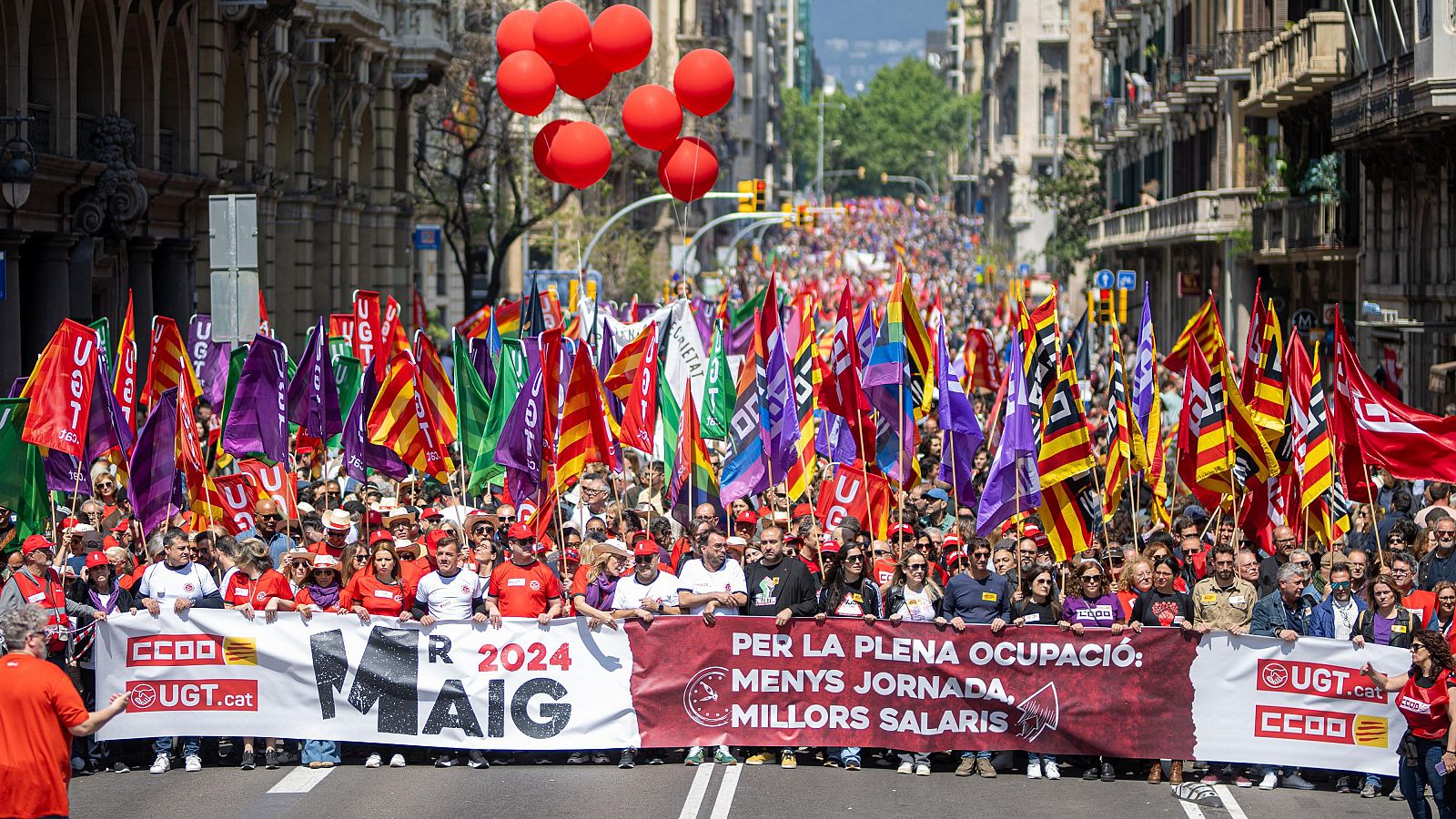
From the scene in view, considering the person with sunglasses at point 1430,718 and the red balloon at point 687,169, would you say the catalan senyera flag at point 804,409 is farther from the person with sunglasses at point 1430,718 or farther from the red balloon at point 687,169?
the person with sunglasses at point 1430,718

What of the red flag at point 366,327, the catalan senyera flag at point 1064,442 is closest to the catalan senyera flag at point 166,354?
the red flag at point 366,327

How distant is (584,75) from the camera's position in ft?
80.1

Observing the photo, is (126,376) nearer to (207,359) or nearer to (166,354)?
(166,354)

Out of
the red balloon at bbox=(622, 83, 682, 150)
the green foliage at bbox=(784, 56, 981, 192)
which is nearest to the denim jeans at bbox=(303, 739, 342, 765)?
the red balloon at bbox=(622, 83, 682, 150)

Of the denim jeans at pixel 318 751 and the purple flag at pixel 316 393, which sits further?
the purple flag at pixel 316 393

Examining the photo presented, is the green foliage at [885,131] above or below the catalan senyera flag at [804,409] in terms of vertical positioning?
above

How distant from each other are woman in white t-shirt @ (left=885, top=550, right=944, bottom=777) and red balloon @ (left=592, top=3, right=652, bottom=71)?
11.1m

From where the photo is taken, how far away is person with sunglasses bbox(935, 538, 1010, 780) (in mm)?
13359

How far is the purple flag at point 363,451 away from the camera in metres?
18.4

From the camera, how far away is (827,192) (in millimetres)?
199000

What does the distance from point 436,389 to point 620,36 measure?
624 centimetres

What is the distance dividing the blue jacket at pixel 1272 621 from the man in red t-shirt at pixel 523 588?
430cm

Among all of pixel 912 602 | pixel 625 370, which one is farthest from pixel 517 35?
pixel 912 602

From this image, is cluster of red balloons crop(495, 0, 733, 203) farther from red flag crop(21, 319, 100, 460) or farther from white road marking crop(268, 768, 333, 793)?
white road marking crop(268, 768, 333, 793)
